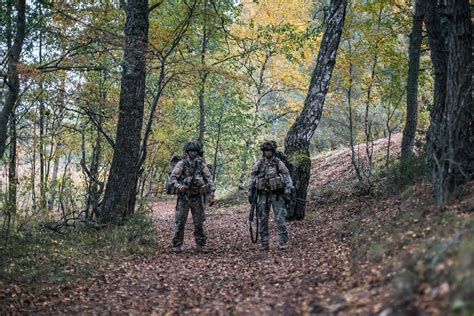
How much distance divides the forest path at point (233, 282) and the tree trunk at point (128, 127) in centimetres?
175

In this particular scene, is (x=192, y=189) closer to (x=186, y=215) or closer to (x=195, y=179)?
(x=195, y=179)

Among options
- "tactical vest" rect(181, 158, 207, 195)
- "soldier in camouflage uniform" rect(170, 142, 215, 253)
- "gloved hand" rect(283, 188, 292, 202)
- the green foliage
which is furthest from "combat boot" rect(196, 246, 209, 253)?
"gloved hand" rect(283, 188, 292, 202)

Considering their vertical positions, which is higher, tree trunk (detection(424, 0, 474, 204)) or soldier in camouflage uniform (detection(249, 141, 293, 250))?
tree trunk (detection(424, 0, 474, 204))

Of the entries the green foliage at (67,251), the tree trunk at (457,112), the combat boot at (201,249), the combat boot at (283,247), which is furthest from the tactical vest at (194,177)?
the tree trunk at (457,112)

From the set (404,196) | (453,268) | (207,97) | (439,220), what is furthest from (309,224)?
(207,97)

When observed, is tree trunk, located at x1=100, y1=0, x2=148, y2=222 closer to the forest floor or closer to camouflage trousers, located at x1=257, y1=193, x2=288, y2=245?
the forest floor

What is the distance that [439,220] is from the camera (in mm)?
5602

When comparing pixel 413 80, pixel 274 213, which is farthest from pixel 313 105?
pixel 274 213

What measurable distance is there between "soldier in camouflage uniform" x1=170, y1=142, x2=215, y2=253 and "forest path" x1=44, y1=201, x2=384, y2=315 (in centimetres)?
40

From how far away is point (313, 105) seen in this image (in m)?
12.2

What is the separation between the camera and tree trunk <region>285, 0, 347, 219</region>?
476 inches

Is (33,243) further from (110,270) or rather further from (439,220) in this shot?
(439,220)

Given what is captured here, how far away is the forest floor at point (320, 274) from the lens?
3.86 meters

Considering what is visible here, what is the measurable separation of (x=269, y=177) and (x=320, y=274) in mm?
3620
